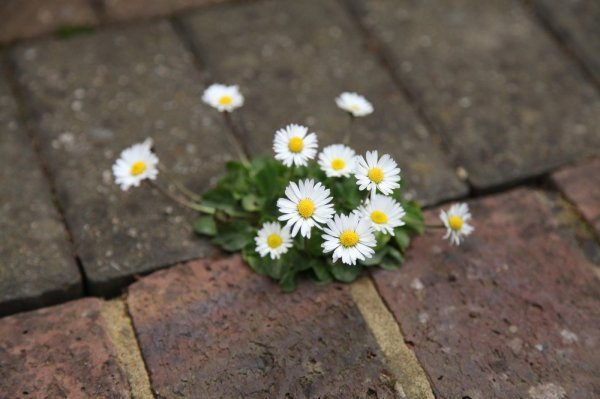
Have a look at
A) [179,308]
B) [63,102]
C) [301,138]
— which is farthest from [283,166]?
[63,102]

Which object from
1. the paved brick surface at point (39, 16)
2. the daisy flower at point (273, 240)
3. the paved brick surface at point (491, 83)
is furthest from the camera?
the paved brick surface at point (39, 16)

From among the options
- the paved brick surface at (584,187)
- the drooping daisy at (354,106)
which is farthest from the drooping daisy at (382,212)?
the paved brick surface at (584,187)

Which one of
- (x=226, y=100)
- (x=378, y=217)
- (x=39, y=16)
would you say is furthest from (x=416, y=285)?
(x=39, y=16)

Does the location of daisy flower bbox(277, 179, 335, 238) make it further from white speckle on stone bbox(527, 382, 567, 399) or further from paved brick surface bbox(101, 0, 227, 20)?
paved brick surface bbox(101, 0, 227, 20)

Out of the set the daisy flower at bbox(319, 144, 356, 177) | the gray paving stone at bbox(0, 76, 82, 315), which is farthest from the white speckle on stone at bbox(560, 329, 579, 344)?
the gray paving stone at bbox(0, 76, 82, 315)

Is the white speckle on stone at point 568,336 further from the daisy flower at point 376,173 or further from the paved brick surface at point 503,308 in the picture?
the daisy flower at point 376,173

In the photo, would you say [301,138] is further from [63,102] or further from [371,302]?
[63,102]

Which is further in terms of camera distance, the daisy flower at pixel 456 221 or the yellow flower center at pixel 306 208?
the daisy flower at pixel 456 221
